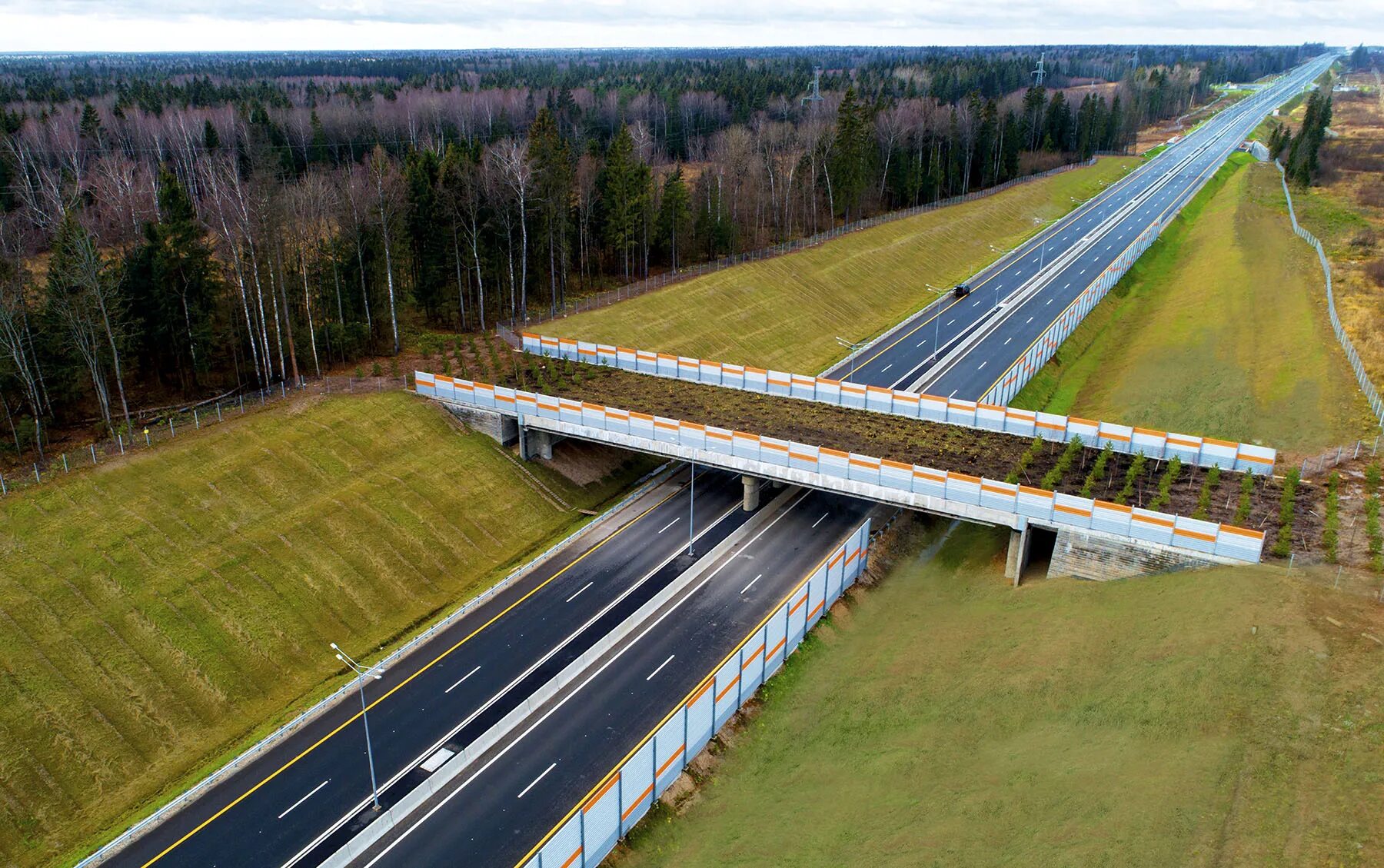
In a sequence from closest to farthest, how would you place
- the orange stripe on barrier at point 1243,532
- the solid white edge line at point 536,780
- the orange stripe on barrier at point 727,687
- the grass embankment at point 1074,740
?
the grass embankment at point 1074,740
the solid white edge line at point 536,780
the orange stripe on barrier at point 727,687
the orange stripe on barrier at point 1243,532

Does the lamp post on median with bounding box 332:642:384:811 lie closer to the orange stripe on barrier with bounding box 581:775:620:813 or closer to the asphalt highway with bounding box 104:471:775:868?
the asphalt highway with bounding box 104:471:775:868

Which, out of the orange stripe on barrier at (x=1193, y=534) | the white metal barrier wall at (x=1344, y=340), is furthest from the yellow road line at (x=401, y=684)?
the white metal barrier wall at (x=1344, y=340)

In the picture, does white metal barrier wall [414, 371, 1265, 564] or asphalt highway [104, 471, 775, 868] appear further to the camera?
white metal barrier wall [414, 371, 1265, 564]

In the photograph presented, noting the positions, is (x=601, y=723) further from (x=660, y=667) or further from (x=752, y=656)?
(x=752, y=656)

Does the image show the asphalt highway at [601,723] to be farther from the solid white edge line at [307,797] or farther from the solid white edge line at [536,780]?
the solid white edge line at [307,797]


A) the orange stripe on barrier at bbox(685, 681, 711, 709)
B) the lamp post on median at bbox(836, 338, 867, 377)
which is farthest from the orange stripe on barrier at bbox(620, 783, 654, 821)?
the lamp post on median at bbox(836, 338, 867, 377)

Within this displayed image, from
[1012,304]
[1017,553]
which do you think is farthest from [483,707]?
[1012,304]
